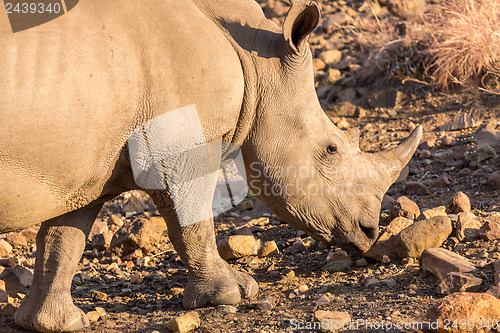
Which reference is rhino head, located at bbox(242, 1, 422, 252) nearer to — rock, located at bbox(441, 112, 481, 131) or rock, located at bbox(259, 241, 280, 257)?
rock, located at bbox(259, 241, 280, 257)

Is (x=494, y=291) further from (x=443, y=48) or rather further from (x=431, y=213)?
(x=443, y=48)

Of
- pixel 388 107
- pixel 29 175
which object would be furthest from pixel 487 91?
pixel 29 175

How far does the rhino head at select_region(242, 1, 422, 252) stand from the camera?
4.37 meters

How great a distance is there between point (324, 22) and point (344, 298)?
7.11 m

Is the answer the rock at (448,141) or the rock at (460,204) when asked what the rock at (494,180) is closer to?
the rock at (460,204)

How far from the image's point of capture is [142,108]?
3873 mm

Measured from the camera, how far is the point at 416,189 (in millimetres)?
6449

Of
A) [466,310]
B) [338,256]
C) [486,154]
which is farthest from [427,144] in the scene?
[466,310]

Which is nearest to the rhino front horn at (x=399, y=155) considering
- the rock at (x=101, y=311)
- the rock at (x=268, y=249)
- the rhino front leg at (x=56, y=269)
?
the rock at (x=268, y=249)

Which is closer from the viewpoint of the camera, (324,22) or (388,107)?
(388,107)

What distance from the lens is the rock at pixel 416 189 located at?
21.0 feet

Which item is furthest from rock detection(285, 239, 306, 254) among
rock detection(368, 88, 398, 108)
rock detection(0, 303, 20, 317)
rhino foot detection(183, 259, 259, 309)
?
rock detection(368, 88, 398, 108)

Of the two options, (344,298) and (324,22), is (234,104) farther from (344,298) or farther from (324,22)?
(324,22)

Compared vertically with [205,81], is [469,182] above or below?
below
